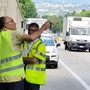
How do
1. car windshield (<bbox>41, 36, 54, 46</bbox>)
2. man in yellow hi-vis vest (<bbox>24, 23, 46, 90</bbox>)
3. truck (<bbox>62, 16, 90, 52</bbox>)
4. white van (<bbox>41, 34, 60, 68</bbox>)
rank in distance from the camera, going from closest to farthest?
1. man in yellow hi-vis vest (<bbox>24, 23, 46, 90</bbox>)
2. white van (<bbox>41, 34, 60, 68</bbox>)
3. car windshield (<bbox>41, 36, 54, 46</bbox>)
4. truck (<bbox>62, 16, 90, 52</bbox>)

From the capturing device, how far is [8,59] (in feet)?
21.5

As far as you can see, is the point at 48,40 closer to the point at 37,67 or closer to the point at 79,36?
the point at 37,67

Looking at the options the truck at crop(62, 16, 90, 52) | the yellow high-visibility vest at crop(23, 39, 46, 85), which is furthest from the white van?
the truck at crop(62, 16, 90, 52)

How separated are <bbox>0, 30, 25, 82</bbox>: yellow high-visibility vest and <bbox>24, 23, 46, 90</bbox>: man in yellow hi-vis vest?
47.6 inches

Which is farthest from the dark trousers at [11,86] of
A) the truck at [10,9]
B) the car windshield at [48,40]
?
the truck at [10,9]

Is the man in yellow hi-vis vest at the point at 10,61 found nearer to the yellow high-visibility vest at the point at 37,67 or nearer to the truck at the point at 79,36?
the yellow high-visibility vest at the point at 37,67

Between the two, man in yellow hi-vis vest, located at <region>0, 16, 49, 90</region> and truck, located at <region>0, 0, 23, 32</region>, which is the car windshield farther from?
man in yellow hi-vis vest, located at <region>0, 16, 49, 90</region>

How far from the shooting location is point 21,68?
21.7 ft

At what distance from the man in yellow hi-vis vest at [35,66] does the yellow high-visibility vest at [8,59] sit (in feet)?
3.96

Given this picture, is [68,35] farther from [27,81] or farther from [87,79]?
[27,81]

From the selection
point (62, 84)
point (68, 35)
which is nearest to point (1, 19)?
point (62, 84)

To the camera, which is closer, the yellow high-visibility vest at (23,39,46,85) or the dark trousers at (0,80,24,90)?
the dark trousers at (0,80,24,90)

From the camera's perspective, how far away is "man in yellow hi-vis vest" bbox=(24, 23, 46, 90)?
7809 millimetres

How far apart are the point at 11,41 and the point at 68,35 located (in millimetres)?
35732
